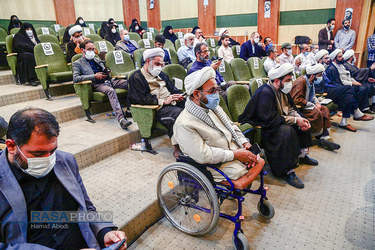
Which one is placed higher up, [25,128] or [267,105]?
[25,128]

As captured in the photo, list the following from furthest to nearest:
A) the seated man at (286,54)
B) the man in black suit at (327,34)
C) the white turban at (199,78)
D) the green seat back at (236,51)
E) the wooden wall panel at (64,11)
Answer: the wooden wall panel at (64,11) < the man in black suit at (327,34) < the green seat back at (236,51) < the seated man at (286,54) < the white turban at (199,78)

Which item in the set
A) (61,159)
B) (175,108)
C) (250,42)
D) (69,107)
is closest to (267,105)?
→ (175,108)

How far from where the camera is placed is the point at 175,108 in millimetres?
2703

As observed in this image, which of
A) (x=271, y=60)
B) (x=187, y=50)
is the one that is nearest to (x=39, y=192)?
(x=187, y=50)

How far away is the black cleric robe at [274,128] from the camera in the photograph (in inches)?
97.9

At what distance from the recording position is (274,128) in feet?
8.25

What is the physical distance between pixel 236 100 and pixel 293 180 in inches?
40.2

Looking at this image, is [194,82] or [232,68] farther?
[232,68]

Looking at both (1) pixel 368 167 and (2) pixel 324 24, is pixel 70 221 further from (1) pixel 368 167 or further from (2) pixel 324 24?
(2) pixel 324 24

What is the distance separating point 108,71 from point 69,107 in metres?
0.71

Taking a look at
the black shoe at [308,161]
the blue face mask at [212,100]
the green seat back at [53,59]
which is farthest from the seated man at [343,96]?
the green seat back at [53,59]

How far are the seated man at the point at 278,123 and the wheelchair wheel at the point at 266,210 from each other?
2.03 ft

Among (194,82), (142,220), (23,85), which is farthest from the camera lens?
(23,85)

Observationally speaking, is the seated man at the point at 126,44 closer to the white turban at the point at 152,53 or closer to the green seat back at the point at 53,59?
the green seat back at the point at 53,59
